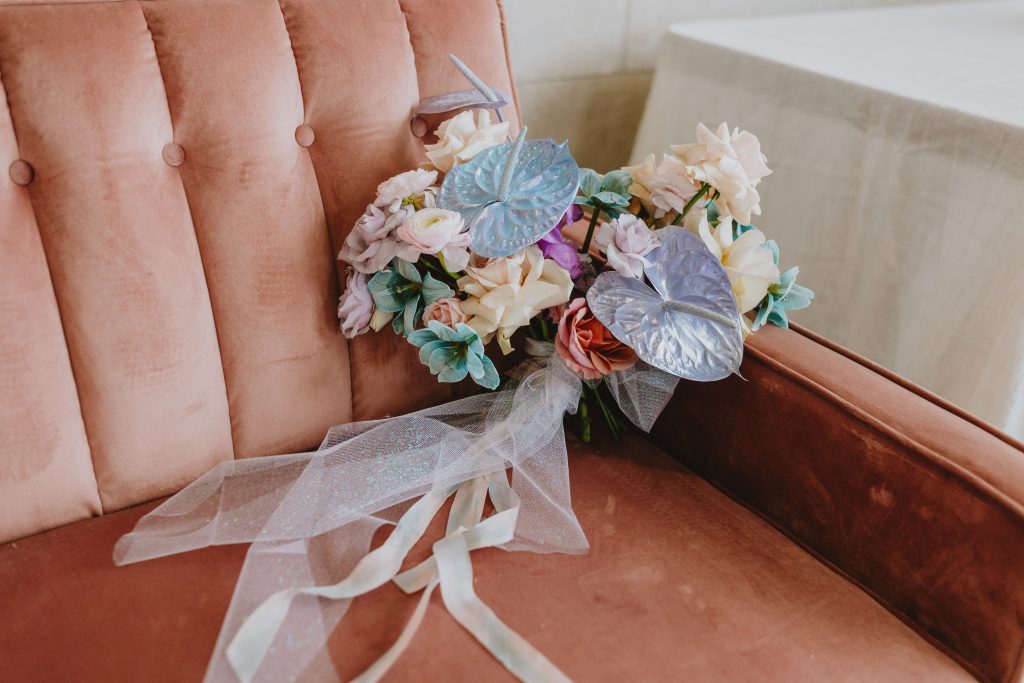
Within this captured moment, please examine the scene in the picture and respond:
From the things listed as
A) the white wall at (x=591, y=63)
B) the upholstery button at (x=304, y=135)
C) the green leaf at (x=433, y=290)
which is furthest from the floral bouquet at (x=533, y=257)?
the white wall at (x=591, y=63)

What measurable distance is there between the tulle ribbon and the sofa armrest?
0.37ft

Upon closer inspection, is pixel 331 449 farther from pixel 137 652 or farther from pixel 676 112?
pixel 676 112

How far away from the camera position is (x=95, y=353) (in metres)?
0.80

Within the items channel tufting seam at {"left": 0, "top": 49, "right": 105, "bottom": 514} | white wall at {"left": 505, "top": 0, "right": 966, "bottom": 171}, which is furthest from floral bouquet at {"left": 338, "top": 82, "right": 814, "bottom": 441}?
white wall at {"left": 505, "top": 0, "right": 966, "bottom": 171}

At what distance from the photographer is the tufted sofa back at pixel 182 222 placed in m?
0.77

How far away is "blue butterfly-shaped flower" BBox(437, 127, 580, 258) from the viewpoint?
32.6 inches

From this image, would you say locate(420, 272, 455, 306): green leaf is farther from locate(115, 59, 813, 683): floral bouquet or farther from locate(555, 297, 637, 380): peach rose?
locate(555, 297, 637, 380): peach rose

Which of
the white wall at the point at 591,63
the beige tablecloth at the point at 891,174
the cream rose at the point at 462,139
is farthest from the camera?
the white wall at the point at 591,63

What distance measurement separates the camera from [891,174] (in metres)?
1.19

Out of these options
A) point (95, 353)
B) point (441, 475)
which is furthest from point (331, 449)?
point (95, 353)

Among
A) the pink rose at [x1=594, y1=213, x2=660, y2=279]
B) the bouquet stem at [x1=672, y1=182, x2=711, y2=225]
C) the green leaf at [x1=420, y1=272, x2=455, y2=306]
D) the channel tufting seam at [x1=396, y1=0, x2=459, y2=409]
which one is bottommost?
the green leaf at [x1=420, y1=272, x2=455, y2=306]

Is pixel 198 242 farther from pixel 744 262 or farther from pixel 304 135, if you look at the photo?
pixel 744 262

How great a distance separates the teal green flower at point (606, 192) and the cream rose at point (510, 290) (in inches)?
4.0

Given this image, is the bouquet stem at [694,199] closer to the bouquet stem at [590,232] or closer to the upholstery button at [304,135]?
the bouquet stem at [590,232]
